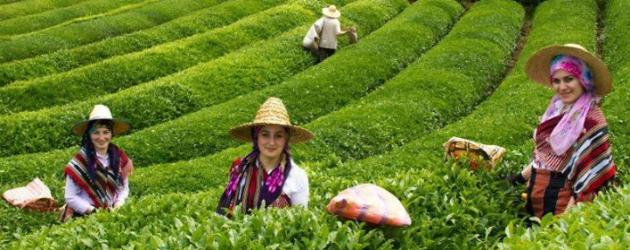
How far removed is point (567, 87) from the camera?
779 cm

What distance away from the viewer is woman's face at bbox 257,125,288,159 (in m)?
7.98

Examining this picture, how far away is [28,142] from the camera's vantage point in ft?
68.6

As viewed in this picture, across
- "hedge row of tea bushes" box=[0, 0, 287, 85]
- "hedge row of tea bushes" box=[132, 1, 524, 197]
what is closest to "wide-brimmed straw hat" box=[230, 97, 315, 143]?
"hedge row of tea bushes" box=[132, 1, 524, 197]

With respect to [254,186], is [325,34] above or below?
below

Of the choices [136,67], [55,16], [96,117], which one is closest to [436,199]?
[96,117]

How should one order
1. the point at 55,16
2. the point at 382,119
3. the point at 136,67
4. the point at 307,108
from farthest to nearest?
the point at 55,16 < the point at 136,67 < the point at 307,108 < the point at 382,119

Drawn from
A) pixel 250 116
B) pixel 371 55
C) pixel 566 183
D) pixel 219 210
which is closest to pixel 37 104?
pixel 250 116

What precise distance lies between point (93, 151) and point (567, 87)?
6.86m

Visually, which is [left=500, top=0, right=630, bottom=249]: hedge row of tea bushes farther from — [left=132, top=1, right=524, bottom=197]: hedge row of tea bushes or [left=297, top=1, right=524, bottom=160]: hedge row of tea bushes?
[left=297, top=1, right=524, bottom=160]: hedge row of tea bushes

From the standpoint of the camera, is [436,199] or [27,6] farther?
[27,6]

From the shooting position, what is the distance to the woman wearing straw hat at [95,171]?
34.2ft

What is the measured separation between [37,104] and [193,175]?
11.0m

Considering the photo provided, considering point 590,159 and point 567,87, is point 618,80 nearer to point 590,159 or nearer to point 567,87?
point 567,87

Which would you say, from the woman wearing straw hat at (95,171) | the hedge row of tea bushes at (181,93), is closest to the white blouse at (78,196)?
the woman wearing straw hat at (95,171)
